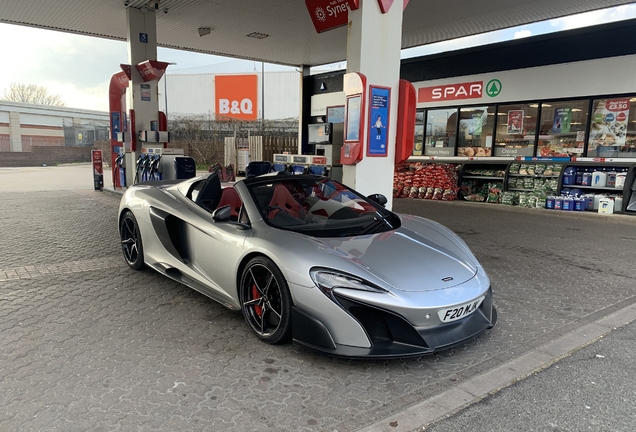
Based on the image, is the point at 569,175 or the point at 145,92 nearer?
the point at 569,175

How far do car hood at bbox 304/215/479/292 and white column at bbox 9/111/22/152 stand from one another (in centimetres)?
4563

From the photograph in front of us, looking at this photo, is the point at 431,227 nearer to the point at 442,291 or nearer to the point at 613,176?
the point at 442,291

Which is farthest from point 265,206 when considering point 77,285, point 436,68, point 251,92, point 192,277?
point 251,92

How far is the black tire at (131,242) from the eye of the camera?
4988mm

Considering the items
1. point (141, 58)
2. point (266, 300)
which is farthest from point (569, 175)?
point (141, 58)

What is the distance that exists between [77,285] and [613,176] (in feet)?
37.5

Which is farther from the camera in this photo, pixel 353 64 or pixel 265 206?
pixel 353 64

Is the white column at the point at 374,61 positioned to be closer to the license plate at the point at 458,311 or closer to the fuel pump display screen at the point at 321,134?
the fuel pump display screen at the point at 321,134

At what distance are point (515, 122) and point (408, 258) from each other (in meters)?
11.0

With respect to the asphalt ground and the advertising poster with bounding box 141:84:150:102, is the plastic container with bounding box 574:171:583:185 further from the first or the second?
the advertising poster with bounding box 141:84:150:102

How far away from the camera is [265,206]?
3727 millimetres

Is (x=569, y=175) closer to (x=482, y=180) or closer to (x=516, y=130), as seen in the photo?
(x=516, y=130)

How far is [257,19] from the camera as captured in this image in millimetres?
12555

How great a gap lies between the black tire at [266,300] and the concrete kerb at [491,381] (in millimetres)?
1016
